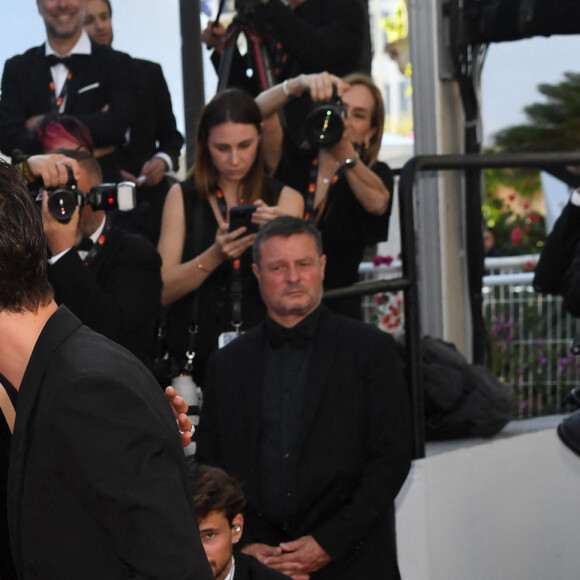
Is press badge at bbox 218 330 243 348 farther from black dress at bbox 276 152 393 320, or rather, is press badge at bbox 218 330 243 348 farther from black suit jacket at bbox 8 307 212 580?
black suit jacket at bbox 8 307 212 580

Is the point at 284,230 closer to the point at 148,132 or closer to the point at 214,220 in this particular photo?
the point at 214,220

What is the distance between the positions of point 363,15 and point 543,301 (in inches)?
90.0

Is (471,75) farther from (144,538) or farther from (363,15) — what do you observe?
(144,538)

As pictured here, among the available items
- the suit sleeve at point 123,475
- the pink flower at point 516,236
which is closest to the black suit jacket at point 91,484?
the suit sleeve at point 123,475

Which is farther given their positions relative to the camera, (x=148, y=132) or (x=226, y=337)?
(x=148, y=132)

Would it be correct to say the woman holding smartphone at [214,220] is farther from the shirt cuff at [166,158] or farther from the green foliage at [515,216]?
the green foliage at [515,216]

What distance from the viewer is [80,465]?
64.7 inches

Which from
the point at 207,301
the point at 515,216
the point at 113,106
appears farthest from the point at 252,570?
the point at 515,216

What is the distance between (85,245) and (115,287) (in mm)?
181

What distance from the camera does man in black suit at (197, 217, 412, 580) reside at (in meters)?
3.51

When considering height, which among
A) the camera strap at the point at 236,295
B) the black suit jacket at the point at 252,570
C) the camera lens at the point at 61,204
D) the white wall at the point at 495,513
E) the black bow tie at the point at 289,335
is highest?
the camera lens at the point at 61,204

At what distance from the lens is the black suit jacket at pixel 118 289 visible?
341 cm

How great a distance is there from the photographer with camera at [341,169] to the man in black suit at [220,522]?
1428 mm

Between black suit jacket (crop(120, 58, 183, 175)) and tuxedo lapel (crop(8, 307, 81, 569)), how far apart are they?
8.98 ft
